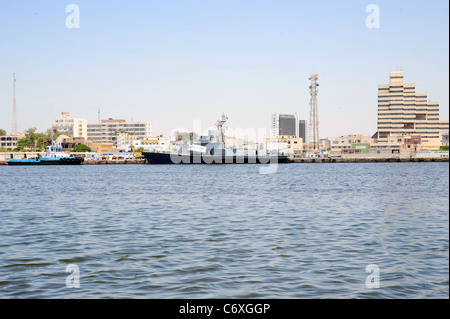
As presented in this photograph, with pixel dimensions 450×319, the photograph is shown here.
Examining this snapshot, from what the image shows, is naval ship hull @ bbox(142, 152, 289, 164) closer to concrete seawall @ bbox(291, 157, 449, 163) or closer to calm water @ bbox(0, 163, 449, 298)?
concrete seawall @ bbox(291, 157, 449, 163)

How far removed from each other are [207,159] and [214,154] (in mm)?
2330

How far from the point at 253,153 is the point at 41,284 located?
417ft

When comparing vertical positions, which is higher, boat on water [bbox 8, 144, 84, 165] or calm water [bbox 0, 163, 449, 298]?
boat on water [bbox 8, 144, 84, 165]

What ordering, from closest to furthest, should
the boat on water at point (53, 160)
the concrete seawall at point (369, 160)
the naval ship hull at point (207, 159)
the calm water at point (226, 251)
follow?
the calm water at point (226, 251) → the naval ship hull at point (207, 159) → the boat on water at point (53, 160) → the concrete seawall at point (369, 160)

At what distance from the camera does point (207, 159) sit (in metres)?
131

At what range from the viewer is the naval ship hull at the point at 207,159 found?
131250mm

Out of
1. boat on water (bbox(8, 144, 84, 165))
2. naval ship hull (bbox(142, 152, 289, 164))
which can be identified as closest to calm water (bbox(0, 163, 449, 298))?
naval ship hull (bbox(142, 152, 289, 164))

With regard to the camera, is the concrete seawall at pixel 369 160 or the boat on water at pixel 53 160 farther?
the concrete seawall at pixel 369 160

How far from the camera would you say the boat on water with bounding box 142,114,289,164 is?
13138 centimetres

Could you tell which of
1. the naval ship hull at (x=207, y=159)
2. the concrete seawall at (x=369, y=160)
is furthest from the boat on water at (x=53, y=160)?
the concrete seawall at (x=369, y=160)

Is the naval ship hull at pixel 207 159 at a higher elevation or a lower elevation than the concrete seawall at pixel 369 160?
higher

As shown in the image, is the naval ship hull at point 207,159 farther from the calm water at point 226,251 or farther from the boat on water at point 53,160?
the calm water at point 226,251

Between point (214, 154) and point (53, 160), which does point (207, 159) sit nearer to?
point (214, 154)
